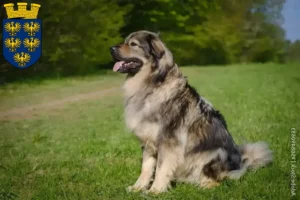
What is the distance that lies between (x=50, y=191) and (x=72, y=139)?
5.95 ft

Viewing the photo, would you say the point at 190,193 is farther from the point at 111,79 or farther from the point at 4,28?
the point at 111,79

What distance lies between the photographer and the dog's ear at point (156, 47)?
3.12 meters

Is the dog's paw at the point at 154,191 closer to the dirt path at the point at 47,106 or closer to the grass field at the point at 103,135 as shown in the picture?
the grass field at the point at 103,135

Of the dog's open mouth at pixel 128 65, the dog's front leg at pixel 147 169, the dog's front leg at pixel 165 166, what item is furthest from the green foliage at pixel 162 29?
the dog's front leg at pixel 165 166

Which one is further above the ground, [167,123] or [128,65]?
[128,65]

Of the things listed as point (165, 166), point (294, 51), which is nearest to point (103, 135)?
point (165, 166)

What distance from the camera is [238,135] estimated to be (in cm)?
465

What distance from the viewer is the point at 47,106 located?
19.8 ft

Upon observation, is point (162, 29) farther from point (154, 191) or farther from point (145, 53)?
point (154, 191)

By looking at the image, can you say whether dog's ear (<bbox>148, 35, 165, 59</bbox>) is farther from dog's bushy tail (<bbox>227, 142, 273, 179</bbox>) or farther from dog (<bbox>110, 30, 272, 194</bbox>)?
dog's bushy tail (<bbox>227, 142, 273, 179</bbox>)

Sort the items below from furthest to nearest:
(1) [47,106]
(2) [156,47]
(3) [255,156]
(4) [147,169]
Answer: (1) [47,106], (3) [255,156], (4) [147,169], (2) [156,47]

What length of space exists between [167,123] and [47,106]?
A: 11.1ft

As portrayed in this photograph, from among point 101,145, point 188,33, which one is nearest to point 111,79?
point 188,33

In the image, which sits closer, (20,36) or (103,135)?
(20,36)
